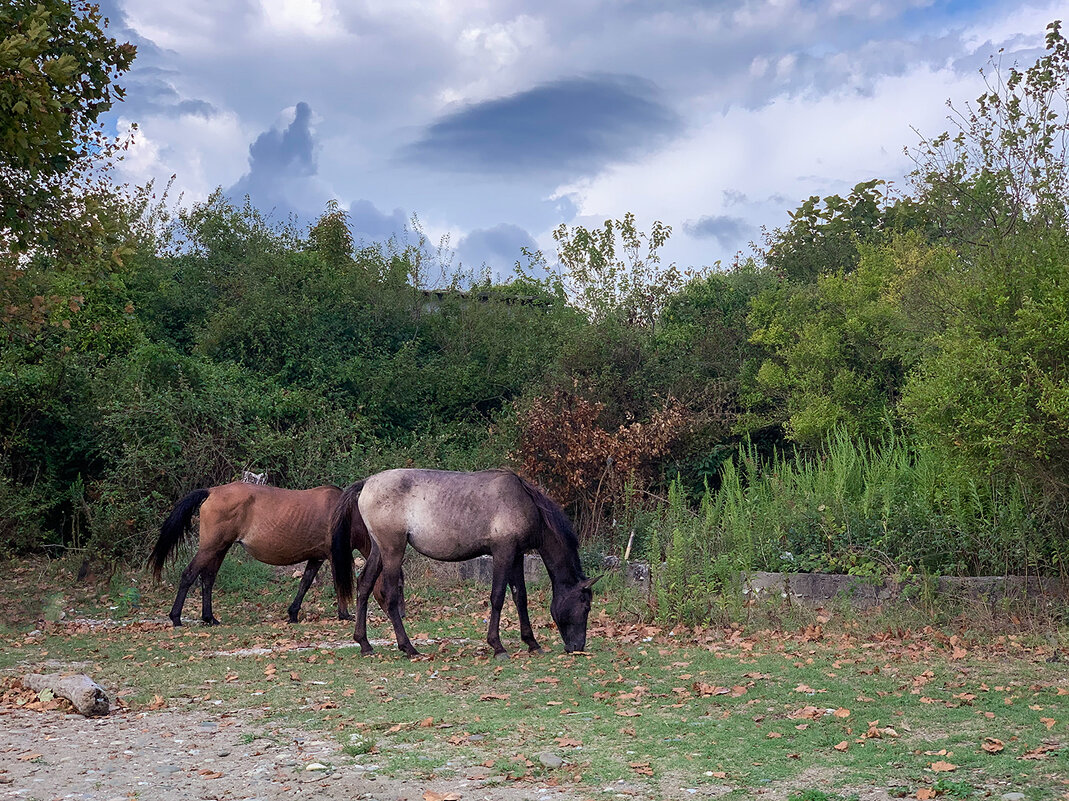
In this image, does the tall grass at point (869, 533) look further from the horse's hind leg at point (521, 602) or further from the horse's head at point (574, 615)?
the horse's hind leg at point (521, 602)

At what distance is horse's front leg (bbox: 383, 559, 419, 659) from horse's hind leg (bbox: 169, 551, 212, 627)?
3218mm

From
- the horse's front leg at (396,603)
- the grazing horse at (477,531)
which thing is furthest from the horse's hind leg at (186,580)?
the horse's front leg at (396,603)

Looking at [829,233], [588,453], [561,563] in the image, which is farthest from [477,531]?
[829,233]

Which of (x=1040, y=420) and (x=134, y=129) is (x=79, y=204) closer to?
(x=134, y=129)

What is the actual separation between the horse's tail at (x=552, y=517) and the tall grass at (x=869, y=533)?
153 centimetres

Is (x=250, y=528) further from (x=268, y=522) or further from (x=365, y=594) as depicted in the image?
(x=365, y=594)

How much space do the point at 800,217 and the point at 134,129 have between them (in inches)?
590

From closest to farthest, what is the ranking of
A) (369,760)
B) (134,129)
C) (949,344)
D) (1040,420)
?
(369,760) < (1040,420) < (949,344) < (134,129)

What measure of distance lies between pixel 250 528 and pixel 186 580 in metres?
0.94

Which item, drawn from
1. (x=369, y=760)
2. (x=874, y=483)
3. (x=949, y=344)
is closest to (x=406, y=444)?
(x=874, y=483)

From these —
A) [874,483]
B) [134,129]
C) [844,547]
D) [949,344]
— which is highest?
[134,129]

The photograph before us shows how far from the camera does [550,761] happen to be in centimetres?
535

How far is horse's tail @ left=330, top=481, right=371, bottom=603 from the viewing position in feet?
31.7

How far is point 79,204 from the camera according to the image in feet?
37.0
